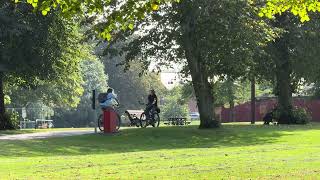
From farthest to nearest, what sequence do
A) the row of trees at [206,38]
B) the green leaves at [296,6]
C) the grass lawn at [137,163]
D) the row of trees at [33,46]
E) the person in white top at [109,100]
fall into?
the row of trees at [33,46], the row of trees at [206,38], the person in white top at [109,100], the grass lawn at [137,163], the green leaves at [296,6]

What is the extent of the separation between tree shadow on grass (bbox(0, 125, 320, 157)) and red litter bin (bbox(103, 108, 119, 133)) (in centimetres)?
48

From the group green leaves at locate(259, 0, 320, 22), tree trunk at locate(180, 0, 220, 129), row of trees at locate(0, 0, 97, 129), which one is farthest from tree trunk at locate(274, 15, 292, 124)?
green leaves at locate(259, 0, 320, 22)

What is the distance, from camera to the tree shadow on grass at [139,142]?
18109 mm

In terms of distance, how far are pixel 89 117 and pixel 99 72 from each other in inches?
260

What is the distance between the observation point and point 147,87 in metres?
90.4

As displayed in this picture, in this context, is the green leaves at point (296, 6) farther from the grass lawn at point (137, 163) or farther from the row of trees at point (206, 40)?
the row of trees at point (206, 40)

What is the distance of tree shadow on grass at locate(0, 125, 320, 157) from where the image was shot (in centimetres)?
1811

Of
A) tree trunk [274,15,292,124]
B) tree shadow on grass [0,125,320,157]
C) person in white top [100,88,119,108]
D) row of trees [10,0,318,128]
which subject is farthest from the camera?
tree trunk [274,15,292,124]

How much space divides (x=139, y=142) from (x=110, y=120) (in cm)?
240

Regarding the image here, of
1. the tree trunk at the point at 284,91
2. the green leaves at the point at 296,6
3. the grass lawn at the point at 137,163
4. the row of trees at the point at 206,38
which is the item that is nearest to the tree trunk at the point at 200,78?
A: the row of trees at the point at 206,38

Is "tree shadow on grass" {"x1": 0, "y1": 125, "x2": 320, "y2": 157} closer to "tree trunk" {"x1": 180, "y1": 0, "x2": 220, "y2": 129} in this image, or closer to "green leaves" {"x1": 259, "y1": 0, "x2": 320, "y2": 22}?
"tree trunk" {"x1": 180, "y1": 0, "x2": 220, "y2": 129}

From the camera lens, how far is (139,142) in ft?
71.5

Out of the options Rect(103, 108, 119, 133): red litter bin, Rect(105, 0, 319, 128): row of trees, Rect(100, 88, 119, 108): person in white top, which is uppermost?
Rect(105, 0, 319, 128): row of trees

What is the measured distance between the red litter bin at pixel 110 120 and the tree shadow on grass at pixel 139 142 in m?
0.48
